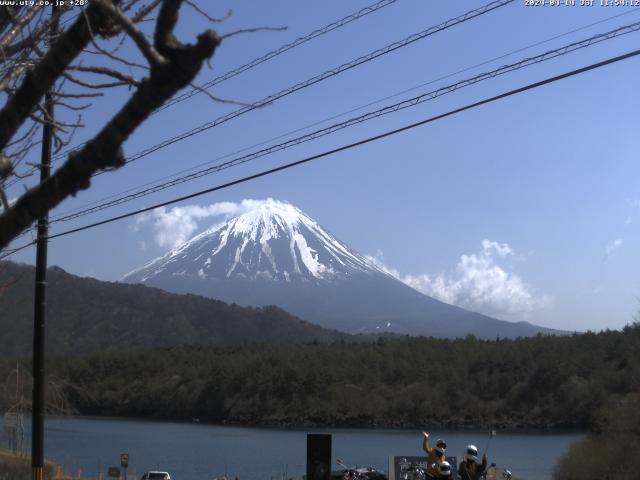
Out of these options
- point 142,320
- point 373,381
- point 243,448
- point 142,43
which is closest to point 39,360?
point 142,43

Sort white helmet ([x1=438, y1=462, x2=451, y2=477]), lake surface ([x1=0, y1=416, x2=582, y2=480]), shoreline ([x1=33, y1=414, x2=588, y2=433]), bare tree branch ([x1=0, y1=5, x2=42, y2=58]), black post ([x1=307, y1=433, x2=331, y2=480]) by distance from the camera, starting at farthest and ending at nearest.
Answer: shoreline ([x1=33, y1=414, x2=588, y2=433]) < lake surface ([x1=0, y1=416, x2=582, y2=480]) < black post ([x1=307, y1=433, x2=331, y2=480]) < white helmet ([x1=438, y1=462, x2=451, y2=477]) < bare tree branch ([x1=0, y1=5, x2=42, y2=58])

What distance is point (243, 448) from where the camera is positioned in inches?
2320

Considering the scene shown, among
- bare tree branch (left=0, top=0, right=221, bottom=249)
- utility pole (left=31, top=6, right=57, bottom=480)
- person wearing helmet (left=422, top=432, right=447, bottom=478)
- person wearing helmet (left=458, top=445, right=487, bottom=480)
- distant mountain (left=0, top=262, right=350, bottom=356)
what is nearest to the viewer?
bare tree branch (left=0, top=0, right=221, bottom=249)

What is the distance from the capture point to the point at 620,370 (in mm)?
64688

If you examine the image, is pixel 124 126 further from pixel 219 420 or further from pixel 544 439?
pixel 219 420

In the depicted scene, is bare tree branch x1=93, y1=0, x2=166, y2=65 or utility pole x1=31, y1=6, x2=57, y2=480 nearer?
bare tree branch x1=93, y1=0, x2=166, y2=65

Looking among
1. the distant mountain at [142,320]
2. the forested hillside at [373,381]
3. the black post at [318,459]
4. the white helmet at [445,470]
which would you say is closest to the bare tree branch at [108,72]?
the white helmet at [445,470]

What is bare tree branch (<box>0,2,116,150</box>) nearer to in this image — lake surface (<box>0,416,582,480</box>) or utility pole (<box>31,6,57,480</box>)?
utility pole (<box>31,6,57,480</box>)

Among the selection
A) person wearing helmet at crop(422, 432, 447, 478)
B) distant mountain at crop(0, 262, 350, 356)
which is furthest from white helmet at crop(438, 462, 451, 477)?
distant mountain at crop(0, 262, 350, 356)

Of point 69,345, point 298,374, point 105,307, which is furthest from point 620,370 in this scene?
point 105,307

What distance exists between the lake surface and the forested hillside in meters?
3.94

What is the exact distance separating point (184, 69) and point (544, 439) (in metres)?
61.5

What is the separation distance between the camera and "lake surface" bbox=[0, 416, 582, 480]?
152 ft

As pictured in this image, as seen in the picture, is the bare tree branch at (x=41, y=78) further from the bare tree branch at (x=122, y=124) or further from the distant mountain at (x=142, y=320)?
the distant mountain at (x=142, y=320)
